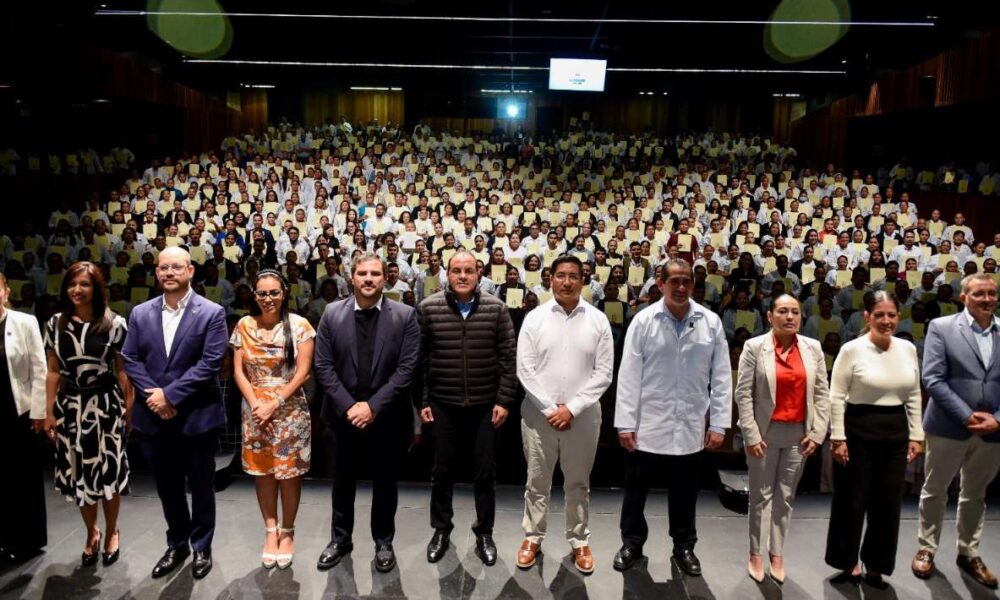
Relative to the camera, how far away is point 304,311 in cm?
677

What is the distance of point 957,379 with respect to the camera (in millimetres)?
3078

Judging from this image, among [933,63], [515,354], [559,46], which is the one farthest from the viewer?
[559,46]

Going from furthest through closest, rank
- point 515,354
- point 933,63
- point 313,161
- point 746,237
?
point 313,161, point 933,63, point 746,237, point 515,354

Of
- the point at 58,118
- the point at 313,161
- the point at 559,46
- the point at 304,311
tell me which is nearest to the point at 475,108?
the point at 559,46

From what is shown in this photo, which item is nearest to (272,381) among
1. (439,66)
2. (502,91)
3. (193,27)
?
(193,27)

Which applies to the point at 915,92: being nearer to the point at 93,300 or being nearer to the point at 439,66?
the point at 439,66

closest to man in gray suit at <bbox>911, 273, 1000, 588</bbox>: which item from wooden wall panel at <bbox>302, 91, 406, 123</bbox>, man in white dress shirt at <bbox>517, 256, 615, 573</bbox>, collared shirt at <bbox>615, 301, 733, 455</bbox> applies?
collared shirt at <bbox>615, 301, 733, 455</bbox>

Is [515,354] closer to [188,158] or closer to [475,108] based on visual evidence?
[188,158]

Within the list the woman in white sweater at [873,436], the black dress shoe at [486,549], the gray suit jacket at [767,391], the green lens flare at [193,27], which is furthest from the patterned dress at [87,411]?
the green lens flare at [193,27]

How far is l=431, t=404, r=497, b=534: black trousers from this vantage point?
10.5 ft

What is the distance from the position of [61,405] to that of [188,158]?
11340 mm

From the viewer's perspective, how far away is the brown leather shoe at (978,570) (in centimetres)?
311

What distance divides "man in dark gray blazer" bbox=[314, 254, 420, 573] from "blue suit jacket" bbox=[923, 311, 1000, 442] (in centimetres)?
235

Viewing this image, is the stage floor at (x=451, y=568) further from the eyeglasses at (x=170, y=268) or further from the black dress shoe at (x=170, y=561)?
the eyeglasses at (x=170, y=268)
